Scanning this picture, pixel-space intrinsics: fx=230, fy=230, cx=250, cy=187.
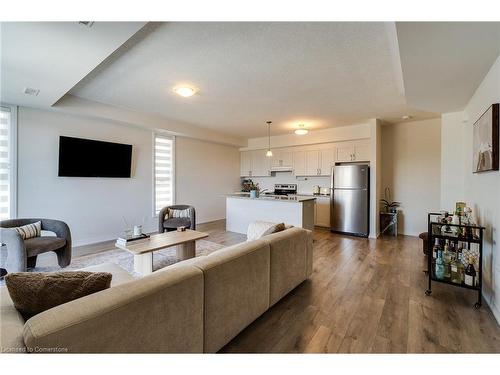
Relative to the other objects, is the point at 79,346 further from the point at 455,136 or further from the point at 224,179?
the point at 224,179

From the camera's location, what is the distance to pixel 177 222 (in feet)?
13.5

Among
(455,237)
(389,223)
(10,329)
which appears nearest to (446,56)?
(455,237)

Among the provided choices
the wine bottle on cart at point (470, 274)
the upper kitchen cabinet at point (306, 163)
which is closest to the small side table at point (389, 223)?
the upper kitchen cabinet at point (306, 163)

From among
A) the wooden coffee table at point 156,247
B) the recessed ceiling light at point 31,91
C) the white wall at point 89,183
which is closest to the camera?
the wooden coffee table at point 156,247

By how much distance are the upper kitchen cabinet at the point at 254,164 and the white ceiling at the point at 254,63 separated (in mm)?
2994

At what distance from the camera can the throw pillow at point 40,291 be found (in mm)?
1039

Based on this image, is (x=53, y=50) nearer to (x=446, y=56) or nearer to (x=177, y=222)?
(x=177, y=222)

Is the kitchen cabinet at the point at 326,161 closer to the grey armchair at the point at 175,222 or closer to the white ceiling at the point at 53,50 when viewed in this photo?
the grey armchair at the point at 175,222

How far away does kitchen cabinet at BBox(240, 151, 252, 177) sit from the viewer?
7342mm

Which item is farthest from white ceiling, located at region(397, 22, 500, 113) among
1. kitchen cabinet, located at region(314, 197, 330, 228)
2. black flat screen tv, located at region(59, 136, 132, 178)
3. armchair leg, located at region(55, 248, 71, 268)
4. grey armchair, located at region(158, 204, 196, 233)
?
black flat screen tv, located at region(59, 136, 132, 178)

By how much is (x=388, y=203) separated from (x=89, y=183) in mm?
6249

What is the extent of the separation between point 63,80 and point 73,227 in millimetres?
2598
